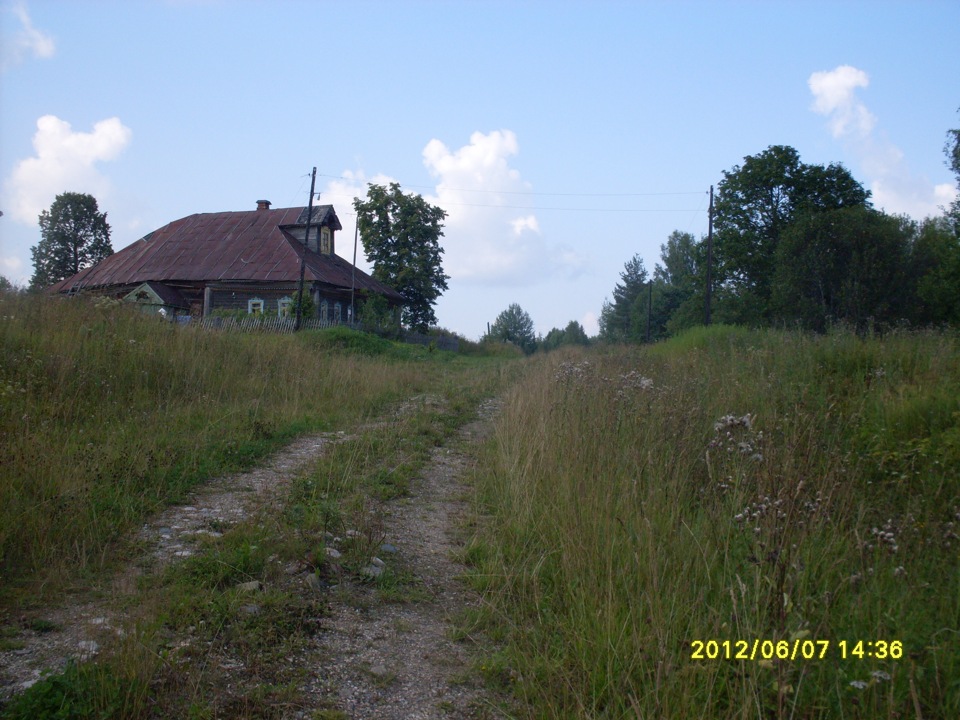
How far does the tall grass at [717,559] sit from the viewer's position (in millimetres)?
2541

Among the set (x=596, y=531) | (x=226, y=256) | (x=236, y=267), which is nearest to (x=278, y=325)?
(x=236, y=267)

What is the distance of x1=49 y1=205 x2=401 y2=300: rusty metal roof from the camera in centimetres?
3197

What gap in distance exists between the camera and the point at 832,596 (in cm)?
287

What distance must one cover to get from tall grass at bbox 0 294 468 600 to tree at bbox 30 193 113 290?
136 ft

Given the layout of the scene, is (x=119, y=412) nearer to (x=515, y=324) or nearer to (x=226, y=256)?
(x=226, y=256)

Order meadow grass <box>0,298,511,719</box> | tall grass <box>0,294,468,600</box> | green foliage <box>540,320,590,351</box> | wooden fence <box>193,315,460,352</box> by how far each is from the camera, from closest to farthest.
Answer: meadow grass <box>0,298,511,719</box>, tall grass <box>0,294,468,600</box>, wooden fence <box>193,315,460,352</box>, green foliage <box>540,320,590,351</box>

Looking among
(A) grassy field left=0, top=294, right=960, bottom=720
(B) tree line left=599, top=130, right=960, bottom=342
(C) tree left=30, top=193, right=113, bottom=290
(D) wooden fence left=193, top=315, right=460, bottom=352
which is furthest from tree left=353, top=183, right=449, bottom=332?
(A) grassy field left=0, top=294, right=960, bottom=720

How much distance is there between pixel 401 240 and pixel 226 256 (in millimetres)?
12678

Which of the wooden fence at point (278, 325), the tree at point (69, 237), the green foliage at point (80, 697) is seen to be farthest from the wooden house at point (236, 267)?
the green foliage at point (80, 697)

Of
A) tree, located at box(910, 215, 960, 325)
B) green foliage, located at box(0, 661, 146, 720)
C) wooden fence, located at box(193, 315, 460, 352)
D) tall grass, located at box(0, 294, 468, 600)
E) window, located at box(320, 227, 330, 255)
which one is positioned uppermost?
window, located at box(320, 227, 330, 255)

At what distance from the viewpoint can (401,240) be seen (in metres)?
43.4

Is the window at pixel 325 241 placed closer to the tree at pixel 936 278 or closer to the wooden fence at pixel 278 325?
the wooden fence at pixel 278 325

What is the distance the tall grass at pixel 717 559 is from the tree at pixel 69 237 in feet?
159

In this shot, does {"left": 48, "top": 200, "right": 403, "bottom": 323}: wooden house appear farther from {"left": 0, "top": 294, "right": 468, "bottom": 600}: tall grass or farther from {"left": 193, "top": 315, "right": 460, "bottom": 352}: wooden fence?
{"left": 0, "top": 294, "right": 468, "bottom": 600}: tall grass
